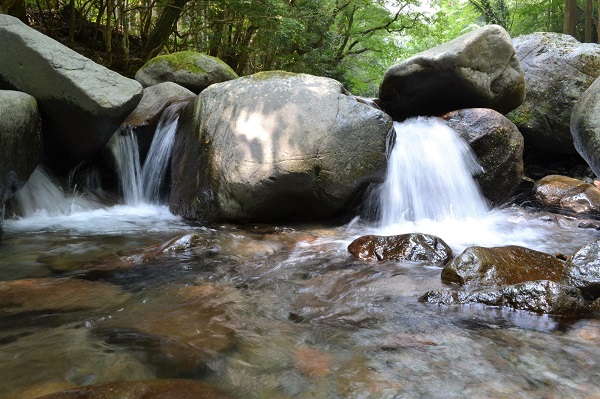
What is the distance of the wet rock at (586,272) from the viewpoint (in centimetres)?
286

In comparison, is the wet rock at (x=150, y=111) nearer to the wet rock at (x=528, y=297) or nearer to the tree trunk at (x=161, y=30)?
the tree trunk at (x=161, y=30)

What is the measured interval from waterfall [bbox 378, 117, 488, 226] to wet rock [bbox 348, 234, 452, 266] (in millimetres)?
1733

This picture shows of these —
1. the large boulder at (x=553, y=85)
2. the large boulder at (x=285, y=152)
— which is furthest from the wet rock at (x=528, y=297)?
the large boulder at (x=553, y=85)

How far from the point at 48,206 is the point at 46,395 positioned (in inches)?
203

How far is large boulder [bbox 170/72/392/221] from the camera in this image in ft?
17.5

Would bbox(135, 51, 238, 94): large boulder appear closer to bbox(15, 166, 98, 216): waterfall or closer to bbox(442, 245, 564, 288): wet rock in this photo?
bbox(15, 166, 98, 216): waterfall

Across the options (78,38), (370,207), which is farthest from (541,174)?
(78,38)

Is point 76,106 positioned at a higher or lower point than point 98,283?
higher

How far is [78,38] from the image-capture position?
9992 millimetres

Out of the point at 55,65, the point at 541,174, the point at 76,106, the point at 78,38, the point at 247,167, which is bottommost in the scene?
the point at 541,174

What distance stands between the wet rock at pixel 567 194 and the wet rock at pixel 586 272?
4.26 meters

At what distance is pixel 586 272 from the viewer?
9.55ft

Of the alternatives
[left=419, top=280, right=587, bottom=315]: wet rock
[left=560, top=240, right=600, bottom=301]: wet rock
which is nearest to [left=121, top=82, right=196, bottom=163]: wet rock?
[left=419, top=280, right=587, bottom=315]: wet rock

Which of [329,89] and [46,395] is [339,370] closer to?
[46,395]
